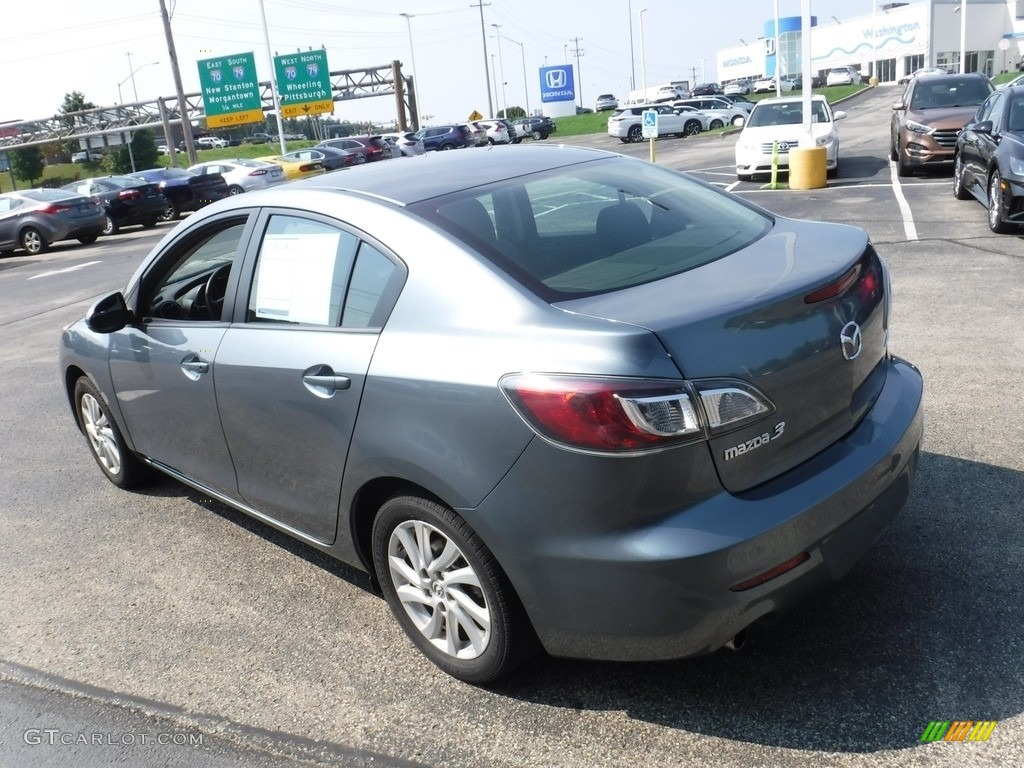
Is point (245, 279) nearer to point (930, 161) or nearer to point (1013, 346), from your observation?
point (1013, 346)

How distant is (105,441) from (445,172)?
2744 millimetres

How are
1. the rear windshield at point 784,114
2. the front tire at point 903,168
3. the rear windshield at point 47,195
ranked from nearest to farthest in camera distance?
1. the front tire at point 903,168
2. the rear windshield at point 784,114
3. the rear windshield at point 47,195

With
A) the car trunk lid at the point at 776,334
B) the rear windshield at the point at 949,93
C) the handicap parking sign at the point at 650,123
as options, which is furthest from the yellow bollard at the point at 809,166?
the car trunk lid at the point at 776,334

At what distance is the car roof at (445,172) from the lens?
3.40 m

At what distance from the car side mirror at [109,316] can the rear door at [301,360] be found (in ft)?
2.77

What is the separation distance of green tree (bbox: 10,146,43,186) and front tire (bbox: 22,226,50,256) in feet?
180

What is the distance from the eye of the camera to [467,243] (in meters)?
3.00

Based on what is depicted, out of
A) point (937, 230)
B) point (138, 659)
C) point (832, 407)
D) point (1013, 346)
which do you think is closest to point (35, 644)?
point (138, 659)

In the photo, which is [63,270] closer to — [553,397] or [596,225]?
[596,225]

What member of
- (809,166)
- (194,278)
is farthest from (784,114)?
(194,278)

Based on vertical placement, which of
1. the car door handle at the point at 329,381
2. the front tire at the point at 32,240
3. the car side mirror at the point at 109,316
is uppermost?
the car side mirror at the point at 109,316

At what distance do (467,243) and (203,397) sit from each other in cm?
152

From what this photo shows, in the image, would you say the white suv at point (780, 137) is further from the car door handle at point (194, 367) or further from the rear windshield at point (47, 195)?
the rear windshield at point (47, 195)

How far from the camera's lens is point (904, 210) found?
12.8m
